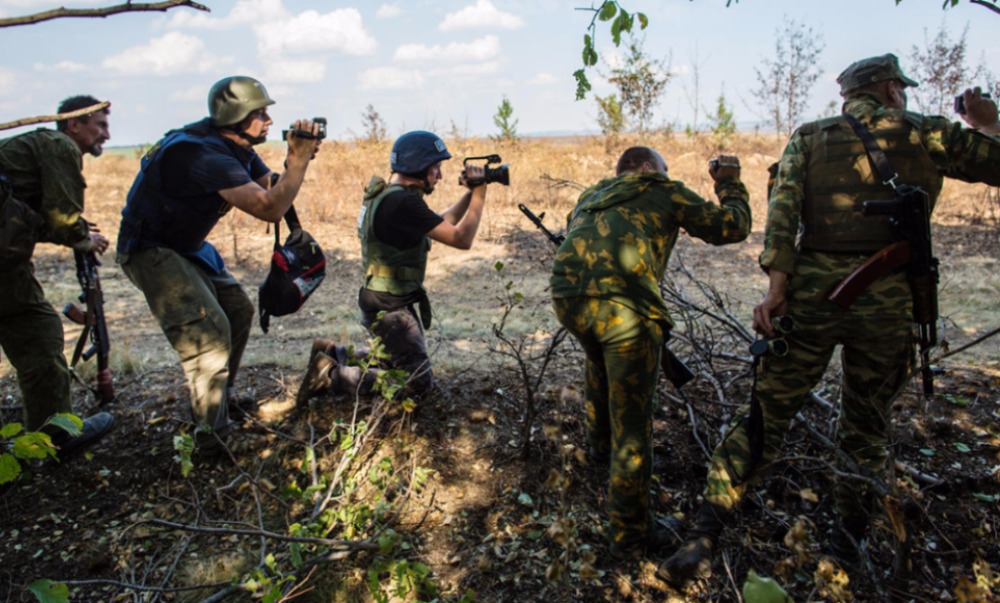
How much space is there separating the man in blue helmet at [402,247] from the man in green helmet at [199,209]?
467 millimetres

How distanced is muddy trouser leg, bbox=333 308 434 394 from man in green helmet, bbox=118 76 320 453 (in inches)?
27.3

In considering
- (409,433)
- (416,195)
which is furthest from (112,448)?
(416,195)

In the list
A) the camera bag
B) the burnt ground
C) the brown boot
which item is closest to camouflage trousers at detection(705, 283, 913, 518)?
the burnt ground

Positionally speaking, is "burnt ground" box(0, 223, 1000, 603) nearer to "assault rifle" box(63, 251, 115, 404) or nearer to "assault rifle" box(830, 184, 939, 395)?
"assault rifle" box(63, 251, 115, 404)

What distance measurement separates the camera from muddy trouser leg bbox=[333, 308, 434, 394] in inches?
149

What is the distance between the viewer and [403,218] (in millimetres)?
3572

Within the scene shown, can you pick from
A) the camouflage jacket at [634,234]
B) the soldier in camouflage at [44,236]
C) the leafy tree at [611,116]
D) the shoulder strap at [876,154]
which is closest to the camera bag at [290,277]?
the soldier in camouflage at [44,236]

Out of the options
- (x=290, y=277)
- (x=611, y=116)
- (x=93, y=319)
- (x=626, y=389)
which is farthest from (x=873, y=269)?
(x=611, y=116)

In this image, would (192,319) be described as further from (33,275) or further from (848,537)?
(848,537)

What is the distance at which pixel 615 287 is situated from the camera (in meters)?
2.72

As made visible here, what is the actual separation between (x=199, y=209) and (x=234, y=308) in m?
0.67

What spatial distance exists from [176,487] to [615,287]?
257cm

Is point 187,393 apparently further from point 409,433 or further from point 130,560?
point 409,433

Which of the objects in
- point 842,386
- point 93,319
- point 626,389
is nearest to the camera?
point 626,389
